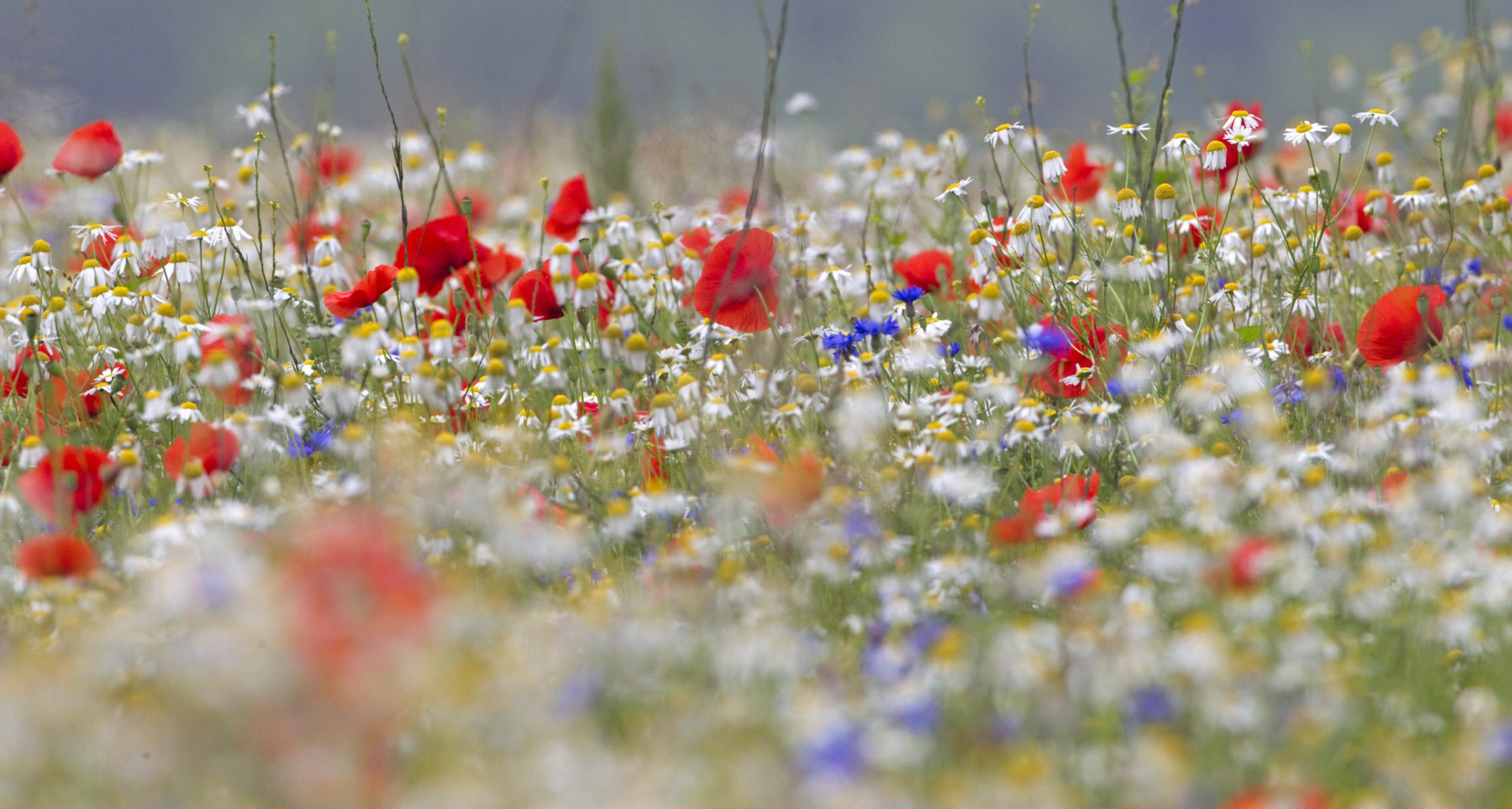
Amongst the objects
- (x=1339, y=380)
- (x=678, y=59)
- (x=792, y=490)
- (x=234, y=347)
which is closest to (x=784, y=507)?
(x=792, y=490)

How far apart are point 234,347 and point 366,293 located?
0.43 metres

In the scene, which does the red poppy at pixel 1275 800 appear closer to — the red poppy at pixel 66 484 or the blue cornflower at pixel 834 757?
the blue cornflower at pixel 834 757

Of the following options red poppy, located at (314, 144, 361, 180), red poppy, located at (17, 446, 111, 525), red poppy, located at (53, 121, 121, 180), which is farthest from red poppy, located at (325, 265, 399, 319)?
red poppy, located at (314, 144, 361, 180)

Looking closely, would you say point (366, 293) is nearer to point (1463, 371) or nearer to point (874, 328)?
point (874, 328)

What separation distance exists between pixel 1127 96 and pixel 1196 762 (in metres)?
2.69

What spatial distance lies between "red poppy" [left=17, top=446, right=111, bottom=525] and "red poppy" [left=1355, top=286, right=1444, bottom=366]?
2.91 m

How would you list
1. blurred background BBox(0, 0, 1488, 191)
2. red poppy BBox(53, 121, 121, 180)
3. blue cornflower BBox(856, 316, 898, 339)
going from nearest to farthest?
blue cornflower BBox(856, 316, 898, 339) → red poppy BBox(53, 121, 121, 180) → blurred background BBox(0, 0, 1488, 191)

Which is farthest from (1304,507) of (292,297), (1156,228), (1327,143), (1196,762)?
(292,297)

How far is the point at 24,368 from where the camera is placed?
3443 millimetres

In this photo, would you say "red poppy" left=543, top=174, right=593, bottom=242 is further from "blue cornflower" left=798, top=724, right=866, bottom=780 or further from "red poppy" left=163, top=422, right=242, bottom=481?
"blue cornflower" left=798, top=724, right=866, bottom=780

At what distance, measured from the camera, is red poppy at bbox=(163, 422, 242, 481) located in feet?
8.44

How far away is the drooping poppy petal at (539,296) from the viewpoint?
329cm

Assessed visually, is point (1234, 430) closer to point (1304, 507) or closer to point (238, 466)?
point (1304, 507)

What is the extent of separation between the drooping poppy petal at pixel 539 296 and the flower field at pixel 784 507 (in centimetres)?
2
